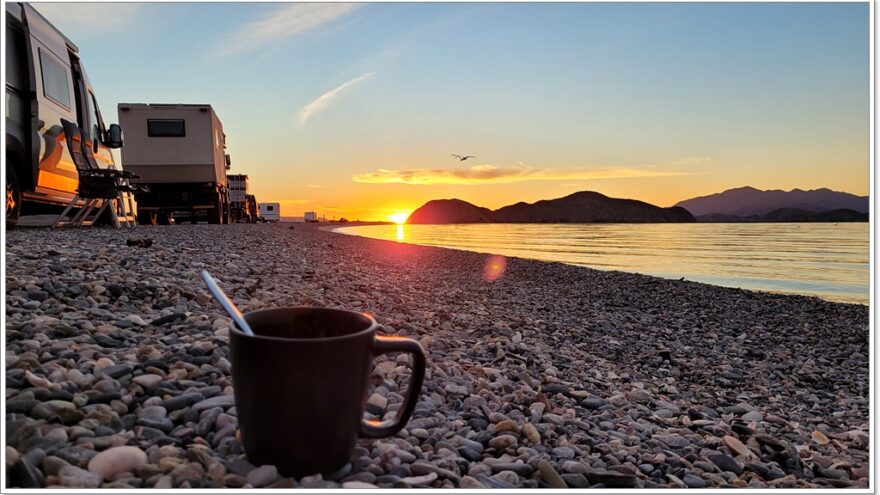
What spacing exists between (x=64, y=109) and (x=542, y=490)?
1316 centimetres

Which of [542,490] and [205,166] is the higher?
[205,166]

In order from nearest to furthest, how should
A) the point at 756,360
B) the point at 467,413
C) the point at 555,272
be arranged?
the point at 467,413, the point at 756,360, the point at 555,272

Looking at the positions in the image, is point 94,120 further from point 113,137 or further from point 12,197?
point 12,197

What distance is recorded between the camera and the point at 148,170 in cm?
2278

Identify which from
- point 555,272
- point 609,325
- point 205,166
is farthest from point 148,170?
point 609,325

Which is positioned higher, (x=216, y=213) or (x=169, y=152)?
(x=169, y=152)

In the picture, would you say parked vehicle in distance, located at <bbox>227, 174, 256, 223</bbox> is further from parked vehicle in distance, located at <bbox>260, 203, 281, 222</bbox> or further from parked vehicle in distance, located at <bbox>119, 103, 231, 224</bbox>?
parked vehicle in distance, located at <bbox>260, 203, 281, 222</bbox>

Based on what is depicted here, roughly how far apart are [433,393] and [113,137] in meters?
14.0

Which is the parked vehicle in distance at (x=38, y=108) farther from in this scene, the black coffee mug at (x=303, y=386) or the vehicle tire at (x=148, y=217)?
the vehicle tire at (x=148, y=217)

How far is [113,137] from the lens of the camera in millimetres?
14164

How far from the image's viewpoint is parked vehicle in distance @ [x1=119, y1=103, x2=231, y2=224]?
2245 centimetres

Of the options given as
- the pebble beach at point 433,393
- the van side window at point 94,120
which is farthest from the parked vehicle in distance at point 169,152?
the pebble beach at point 433,393

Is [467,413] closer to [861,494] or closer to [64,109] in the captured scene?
[861,494]

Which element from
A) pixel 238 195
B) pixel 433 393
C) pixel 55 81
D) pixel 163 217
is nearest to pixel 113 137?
pixel 55 81
